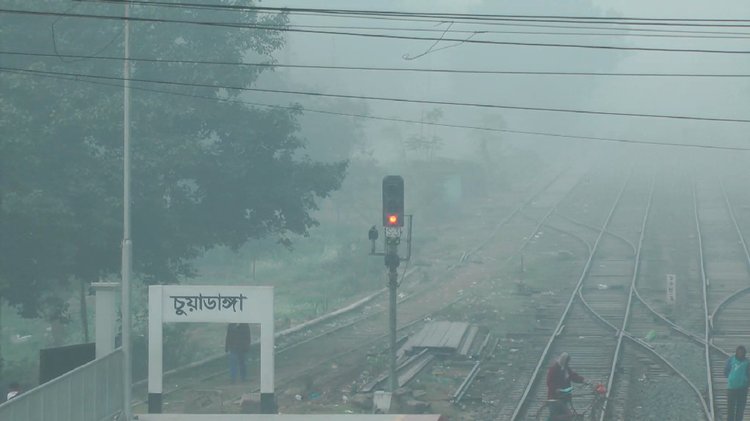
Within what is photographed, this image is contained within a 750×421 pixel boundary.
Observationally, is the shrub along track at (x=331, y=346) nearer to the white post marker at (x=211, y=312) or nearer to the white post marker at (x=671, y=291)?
the white post marker at (x=211, y=312)

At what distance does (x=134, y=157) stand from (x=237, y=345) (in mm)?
5842

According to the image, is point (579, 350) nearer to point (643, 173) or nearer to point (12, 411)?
point (12, 411)

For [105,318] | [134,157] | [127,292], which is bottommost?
[105,318]

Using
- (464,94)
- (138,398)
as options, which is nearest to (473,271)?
(138,398)

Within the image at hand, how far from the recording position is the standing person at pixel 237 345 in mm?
18750

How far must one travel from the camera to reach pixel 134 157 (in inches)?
872

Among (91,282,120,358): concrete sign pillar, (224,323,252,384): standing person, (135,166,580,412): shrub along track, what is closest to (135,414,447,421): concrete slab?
(91,282,120,358): concrete sign pillar

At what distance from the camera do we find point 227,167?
23.6 metres

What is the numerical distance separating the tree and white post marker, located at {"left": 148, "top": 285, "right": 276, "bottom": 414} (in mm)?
5066

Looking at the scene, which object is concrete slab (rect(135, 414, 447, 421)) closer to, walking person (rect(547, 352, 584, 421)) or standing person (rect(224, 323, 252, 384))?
walking person (rect(547, 352, 584, 421))

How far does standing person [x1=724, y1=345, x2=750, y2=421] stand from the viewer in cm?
1432

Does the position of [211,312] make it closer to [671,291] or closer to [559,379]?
[559,379]

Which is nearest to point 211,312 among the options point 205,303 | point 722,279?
point 205,303

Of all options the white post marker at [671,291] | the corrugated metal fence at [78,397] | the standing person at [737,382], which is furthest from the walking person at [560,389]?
the white post marker at [671,291]
